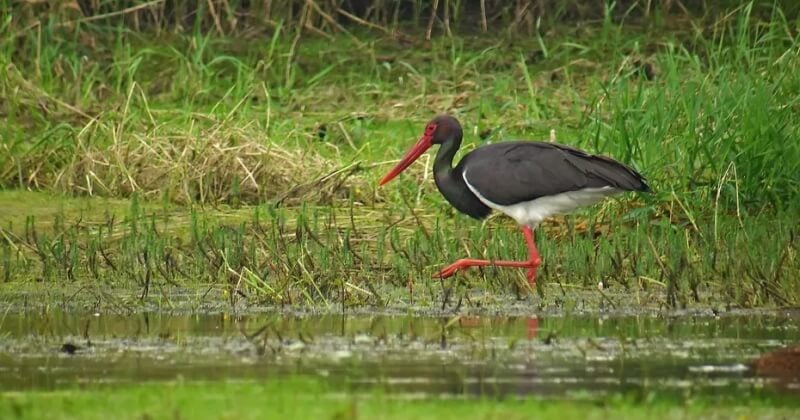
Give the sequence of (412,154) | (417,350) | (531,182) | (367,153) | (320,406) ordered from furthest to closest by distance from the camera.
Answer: (367,153)
(412,154)
(531,182)
(417,350)
(320,406)

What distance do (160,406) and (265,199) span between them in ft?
16.6

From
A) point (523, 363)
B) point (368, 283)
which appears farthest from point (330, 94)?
point (523, 363)

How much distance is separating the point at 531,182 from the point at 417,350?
256cm

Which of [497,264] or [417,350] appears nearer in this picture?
[417,350]

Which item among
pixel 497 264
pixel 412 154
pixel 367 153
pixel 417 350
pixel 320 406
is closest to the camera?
pixel 320 406

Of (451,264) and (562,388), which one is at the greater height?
(451,264)

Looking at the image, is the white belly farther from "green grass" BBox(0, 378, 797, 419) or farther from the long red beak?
"green grass" BBox(0, 378, 797, 419)

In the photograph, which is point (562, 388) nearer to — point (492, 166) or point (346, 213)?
point (492, 166)

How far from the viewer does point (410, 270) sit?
841 centimetres

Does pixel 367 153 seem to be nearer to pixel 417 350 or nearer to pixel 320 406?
pixel 417 350

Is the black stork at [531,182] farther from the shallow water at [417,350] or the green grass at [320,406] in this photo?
the green grass at [320,406]

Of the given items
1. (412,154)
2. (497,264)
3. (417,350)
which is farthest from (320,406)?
(412,154)

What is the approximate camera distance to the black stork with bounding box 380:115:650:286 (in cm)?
858

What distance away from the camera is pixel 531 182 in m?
8.82
